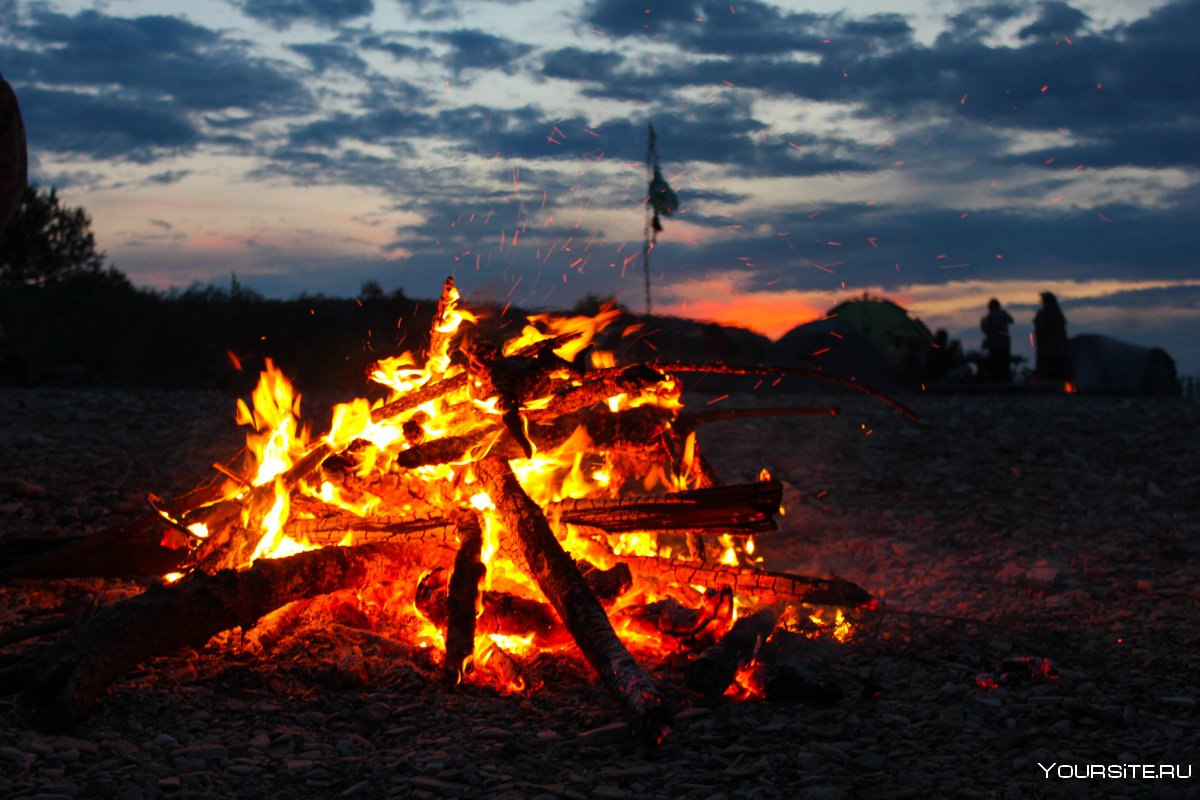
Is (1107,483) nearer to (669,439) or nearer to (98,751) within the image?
(669,439)

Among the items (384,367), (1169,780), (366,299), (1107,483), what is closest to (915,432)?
(1107,483)

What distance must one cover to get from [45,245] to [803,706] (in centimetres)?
3550

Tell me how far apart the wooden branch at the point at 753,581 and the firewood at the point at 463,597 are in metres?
0.82

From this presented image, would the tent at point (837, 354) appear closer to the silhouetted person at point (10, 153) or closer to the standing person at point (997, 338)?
the standing person at point (997, 338)

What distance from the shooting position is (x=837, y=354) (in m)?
19.2

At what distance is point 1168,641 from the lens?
15.5 ft

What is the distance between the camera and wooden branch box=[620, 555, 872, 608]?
4.55 m

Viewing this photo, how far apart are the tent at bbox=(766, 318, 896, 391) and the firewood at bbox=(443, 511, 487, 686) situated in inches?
586

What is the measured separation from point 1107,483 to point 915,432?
2.15 metres

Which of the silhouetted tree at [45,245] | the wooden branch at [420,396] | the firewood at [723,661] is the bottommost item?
the firewood at [723,661]

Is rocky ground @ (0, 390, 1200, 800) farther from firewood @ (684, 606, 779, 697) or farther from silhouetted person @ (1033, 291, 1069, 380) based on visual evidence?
silhouetted person @ (1033, 291, 1069, 380)

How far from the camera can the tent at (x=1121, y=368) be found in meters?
18.8

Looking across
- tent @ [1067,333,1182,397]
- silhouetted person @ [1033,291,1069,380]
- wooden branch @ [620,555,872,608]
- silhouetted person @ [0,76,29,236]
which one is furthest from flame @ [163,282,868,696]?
tent @ [1067,333,1182,397]

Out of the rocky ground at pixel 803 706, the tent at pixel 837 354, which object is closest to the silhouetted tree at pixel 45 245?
the tent at pixel 837 354
